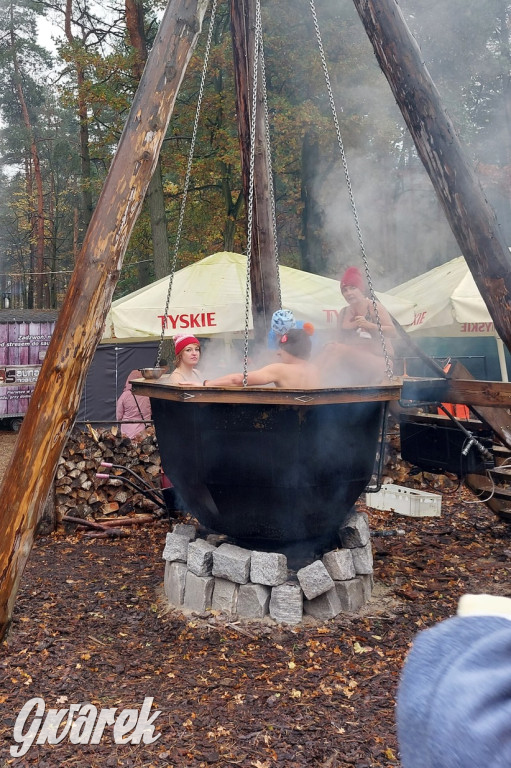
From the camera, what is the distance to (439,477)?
8102 millimetres

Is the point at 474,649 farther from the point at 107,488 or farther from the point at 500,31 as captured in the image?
the point at 500,31

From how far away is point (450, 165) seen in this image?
4.27 m

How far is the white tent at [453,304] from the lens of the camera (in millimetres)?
8250

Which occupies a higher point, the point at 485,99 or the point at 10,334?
the point at 485,99

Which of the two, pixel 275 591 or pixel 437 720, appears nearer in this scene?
pixel 437 720

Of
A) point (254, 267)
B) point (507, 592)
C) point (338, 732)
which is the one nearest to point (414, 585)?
point (507, 592)

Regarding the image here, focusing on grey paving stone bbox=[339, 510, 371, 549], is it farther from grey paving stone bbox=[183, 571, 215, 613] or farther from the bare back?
the bare back

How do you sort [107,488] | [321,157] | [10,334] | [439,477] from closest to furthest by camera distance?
[107,488]
[439,477]
[10,334]
[321,157]

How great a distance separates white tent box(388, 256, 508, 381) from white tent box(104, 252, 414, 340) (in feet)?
0.93

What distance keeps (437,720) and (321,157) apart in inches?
665

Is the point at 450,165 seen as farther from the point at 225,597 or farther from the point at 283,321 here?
the point at 225,597

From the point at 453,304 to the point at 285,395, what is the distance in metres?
5.39

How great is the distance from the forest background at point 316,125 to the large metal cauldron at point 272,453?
9802 millimetres

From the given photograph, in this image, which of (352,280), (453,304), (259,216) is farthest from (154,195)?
(352,280)
